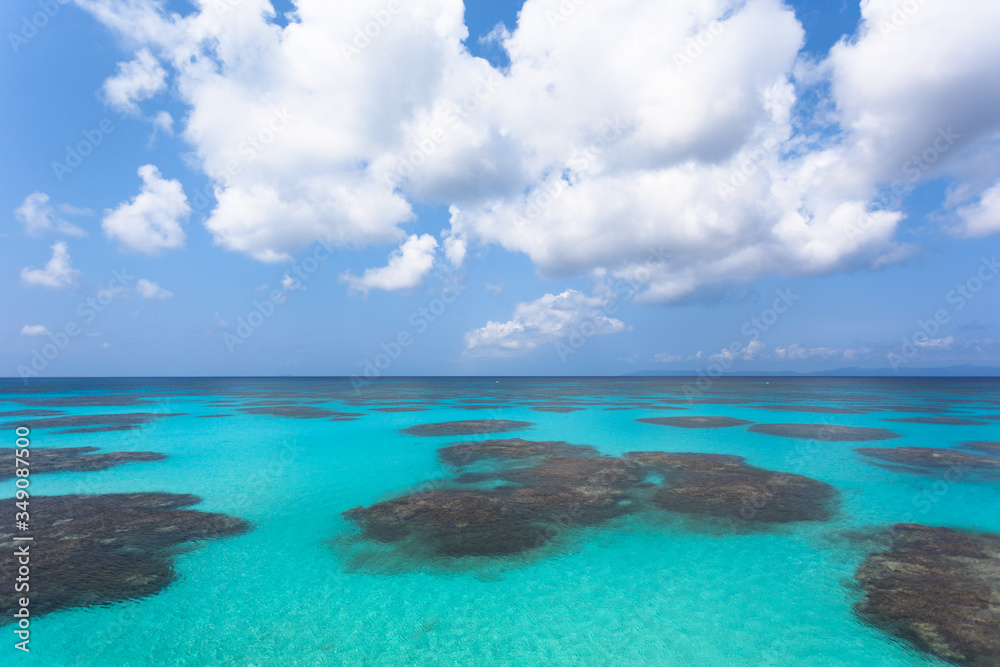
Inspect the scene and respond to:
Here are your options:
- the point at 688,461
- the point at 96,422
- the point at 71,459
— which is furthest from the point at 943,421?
the point at 96,422

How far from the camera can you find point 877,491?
20656 millimetres

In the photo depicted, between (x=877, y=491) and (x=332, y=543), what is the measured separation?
24.2 metres

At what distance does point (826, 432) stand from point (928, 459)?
1134 cm

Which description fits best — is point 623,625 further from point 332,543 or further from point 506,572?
point 332,543

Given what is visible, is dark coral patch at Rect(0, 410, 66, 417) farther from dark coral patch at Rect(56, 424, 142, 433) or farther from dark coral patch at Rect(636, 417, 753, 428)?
dark coral patch at Rect(636, 417, 753, 428)

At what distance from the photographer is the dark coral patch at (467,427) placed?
3925 cm

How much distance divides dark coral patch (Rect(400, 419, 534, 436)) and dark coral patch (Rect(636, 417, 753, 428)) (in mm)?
14102

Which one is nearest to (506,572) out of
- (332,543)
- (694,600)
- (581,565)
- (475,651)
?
(581,565)

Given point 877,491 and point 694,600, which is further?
point 877,491

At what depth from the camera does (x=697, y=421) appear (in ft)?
155

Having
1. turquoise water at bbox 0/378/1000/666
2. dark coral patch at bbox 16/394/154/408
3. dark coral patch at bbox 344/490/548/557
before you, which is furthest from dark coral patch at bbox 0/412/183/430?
dark coral patch at bbox 344/490/548/557

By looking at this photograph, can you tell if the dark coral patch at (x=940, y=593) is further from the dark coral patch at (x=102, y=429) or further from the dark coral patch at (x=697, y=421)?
the dark coral patch at (x=102, y=429)

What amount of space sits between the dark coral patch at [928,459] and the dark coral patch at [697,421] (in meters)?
13.8

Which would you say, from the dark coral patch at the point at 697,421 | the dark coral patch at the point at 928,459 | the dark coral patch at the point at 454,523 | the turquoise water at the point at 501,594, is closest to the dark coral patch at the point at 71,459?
the turquoise water at the point at 501,594
